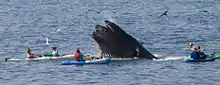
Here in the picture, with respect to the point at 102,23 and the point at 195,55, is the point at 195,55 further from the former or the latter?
the point at 102,23

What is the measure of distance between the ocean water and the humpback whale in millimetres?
766

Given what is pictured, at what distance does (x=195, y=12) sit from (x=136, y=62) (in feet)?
177

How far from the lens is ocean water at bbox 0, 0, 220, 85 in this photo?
2130 inches

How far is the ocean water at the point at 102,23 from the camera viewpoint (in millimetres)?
54094

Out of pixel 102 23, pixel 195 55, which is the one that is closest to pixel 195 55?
pixel 195 55

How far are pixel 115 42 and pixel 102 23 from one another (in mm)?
40529

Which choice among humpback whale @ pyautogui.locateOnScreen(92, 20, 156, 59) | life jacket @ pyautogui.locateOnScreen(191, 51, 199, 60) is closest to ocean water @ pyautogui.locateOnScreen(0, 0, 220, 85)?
humpback whale @ pyautogui.locateOnScreen(92, 20, 156, 59)

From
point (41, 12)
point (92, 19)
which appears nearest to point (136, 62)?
point (92, 19)

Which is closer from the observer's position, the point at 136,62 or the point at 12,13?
the point at 136,62

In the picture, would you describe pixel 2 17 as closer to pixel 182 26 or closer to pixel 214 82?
pixel 182 26

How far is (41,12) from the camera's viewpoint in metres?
119

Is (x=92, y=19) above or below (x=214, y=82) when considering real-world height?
above

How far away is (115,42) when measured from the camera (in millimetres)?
59250

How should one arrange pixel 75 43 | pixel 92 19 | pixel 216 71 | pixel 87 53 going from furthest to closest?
pixel 92 19 < pixel 75 43 < pixel 87 53 < pixel 216 71
